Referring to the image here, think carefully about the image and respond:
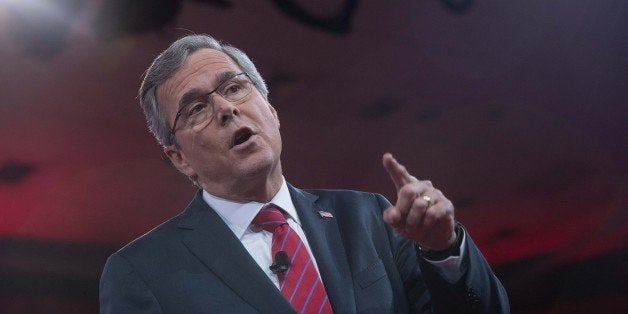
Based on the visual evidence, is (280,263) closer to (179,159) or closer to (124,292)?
(124,292)

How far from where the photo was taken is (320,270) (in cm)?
161

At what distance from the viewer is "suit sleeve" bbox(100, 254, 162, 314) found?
154 centimetres

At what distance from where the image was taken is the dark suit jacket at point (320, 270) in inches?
58.8

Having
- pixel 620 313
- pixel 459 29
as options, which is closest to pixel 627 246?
pixel 620 313

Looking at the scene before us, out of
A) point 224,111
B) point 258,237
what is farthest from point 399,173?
point 224,111

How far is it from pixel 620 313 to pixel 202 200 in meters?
2.37

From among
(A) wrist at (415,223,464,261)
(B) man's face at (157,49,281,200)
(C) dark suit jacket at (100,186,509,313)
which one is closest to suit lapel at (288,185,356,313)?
(C) dark suit jacket at (100,186,509,313)

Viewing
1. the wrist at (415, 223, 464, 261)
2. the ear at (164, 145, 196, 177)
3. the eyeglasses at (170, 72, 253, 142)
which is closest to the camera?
the wrist at (415, 223, 464, 261)

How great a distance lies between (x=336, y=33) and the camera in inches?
117

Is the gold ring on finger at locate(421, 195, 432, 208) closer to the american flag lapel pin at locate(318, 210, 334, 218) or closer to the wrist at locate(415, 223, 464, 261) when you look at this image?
the wrist at locate(415, 223, 464, 261)

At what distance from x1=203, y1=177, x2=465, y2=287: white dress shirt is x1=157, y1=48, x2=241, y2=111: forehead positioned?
0.32m

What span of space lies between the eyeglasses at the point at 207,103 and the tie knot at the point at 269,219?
1.04ft

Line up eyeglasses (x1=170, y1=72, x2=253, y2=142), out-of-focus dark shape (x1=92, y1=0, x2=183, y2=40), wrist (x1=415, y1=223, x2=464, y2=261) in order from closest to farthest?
wrist (x1=415, y1=223, x2=464, y2=261) < eyeglasses (x1=170, y1=72, x2=253, y2=142) < out-of-focus dark shape (x1=92, y1=0, x2=183, y2=40)

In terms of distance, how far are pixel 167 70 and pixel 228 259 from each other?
66 centimetres
